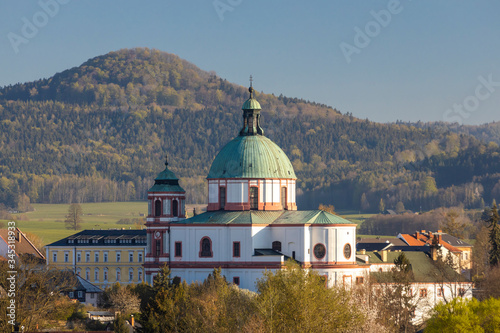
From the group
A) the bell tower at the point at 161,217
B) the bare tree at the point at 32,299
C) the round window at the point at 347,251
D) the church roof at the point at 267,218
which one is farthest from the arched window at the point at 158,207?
the bare tree at the point at 32,299

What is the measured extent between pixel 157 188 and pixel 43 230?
288 feet

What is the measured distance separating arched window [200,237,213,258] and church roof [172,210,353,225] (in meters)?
1.59

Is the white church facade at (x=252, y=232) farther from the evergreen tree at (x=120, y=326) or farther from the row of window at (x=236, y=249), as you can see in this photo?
the evergreen tree at (x=120, y=326)

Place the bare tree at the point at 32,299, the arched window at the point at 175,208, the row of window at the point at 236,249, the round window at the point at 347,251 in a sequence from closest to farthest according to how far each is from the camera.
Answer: the bare tree at the point at 32,299
the row of window at the point at 236,249
the round window at the point at 347,251
the arched window at the point at 175,208

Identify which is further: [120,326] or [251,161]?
[251,161]

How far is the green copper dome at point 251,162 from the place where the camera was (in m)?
110

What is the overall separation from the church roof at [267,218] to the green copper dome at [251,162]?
3611 mm

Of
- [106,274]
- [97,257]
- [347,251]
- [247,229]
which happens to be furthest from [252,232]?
[97,257]

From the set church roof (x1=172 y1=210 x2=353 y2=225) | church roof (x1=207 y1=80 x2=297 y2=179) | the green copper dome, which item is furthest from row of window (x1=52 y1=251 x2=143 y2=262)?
church roof (x1=172 y1=210 x2=353 y2=225)

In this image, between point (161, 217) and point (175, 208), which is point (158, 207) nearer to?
point (161, 217)

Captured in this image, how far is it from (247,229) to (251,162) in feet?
24.5

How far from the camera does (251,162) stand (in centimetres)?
11031

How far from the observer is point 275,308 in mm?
64438

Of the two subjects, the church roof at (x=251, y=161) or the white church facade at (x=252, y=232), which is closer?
the white church facade at (x=252, y=232)
